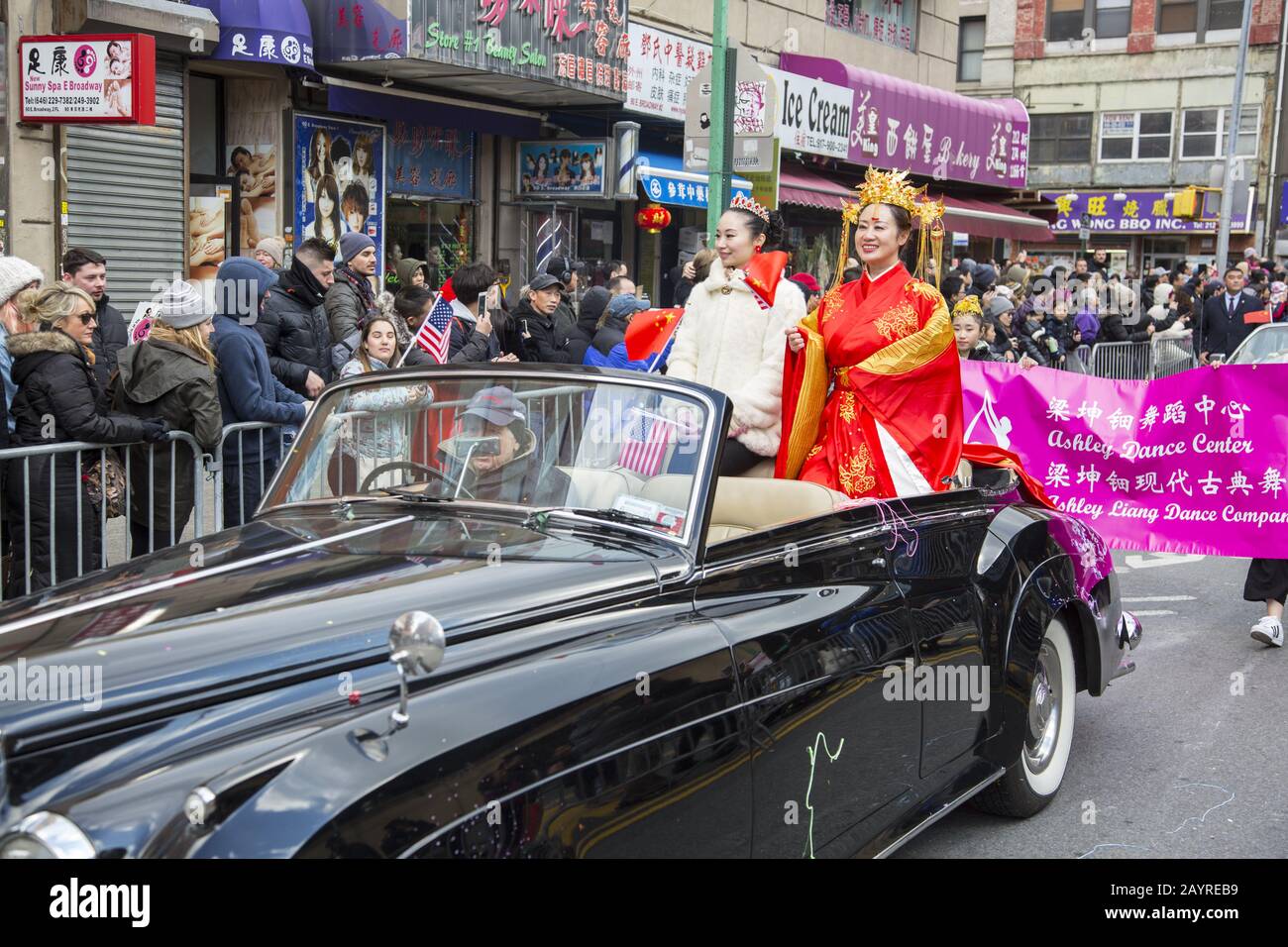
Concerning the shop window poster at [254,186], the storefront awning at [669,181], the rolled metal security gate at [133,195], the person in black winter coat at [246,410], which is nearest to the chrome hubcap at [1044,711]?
the person in black winter coat at [246,410]

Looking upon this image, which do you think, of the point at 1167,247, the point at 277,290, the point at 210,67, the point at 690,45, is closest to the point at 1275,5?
the point at 1167,247

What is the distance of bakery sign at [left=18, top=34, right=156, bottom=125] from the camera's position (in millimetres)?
10430

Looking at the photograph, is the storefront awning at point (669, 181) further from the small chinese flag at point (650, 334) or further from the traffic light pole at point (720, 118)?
the small chinese flag at point (650, 334)

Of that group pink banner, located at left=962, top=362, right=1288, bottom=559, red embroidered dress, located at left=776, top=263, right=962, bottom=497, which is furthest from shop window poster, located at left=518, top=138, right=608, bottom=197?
red embroidered dress, located at left=776, top=263, right=962, bottom=497

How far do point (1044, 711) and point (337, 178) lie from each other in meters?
11.6

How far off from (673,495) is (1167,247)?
46.2m

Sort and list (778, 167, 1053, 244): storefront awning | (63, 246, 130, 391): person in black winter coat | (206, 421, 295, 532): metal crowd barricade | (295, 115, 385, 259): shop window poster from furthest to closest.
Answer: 1. (778, 167, 1053, 244): storefront awning
2. (295, 115, 385, 259): shop window poster
3. (63, 246, 130, 391): person in black winter coat
4. (206, 421, 295, 532): metal crowd barricade

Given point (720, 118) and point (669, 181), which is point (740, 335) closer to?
point (720, 118)

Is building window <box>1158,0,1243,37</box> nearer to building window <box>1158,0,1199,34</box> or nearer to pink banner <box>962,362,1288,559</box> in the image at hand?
building window <box>1158,0,1199,34</box>

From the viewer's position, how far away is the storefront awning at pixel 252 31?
12.2m

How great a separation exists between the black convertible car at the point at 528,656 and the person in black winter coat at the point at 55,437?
2.17 metres

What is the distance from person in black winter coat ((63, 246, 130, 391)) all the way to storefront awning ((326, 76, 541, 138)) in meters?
6.27

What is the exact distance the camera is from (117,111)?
10.6 metres
